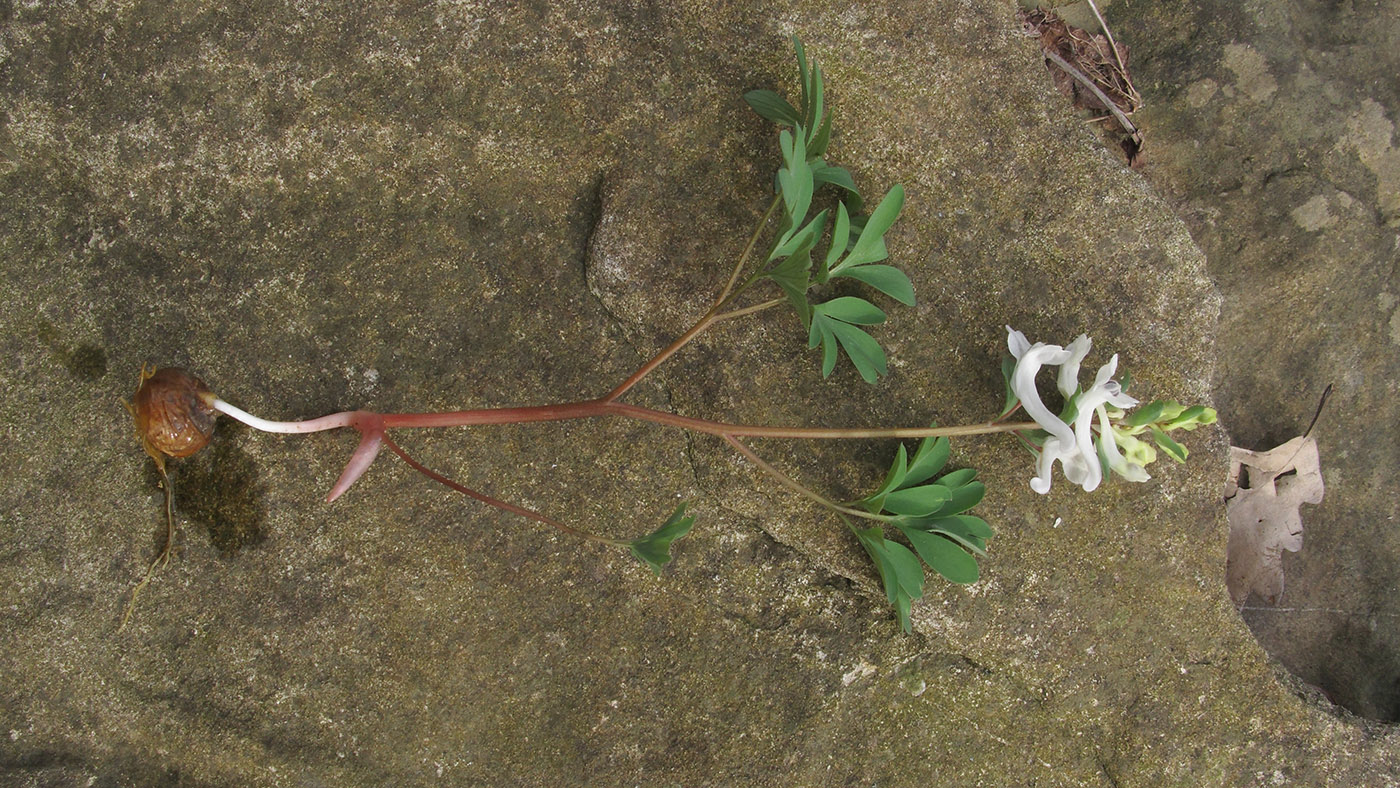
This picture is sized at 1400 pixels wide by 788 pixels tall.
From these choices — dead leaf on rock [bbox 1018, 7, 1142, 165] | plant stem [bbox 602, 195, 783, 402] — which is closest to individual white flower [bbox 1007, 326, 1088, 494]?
plant stem [bbox 602, 195, 783, 402]

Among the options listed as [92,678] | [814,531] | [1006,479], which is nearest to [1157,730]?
[1006,479]

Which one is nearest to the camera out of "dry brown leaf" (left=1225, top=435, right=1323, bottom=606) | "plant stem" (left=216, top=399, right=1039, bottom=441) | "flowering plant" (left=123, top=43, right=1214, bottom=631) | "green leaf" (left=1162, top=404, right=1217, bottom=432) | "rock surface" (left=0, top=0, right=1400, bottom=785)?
"green leaf" (left=1162, top=404, right=1217, bottom=432)

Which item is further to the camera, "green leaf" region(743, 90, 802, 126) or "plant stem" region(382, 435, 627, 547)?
"green leaf" region(743, 90, 802, 126)

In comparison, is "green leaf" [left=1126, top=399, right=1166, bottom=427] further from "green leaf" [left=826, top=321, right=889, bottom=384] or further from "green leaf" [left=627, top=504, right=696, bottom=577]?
"green leaf" [left=627, top=504, right=696, bottom=577]

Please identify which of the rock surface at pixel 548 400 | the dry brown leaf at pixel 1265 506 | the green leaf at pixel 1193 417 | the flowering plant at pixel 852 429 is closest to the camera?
the green leaf at pixel 1193 417

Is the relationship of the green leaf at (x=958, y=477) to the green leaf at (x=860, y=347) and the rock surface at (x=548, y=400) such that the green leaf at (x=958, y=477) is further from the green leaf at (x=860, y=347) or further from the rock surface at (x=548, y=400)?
the green leaf at (x=860, y=347)

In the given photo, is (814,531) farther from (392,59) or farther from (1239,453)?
(392,59)

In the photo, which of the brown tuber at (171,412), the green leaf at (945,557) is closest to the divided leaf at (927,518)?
the green leaf at (945,557)
